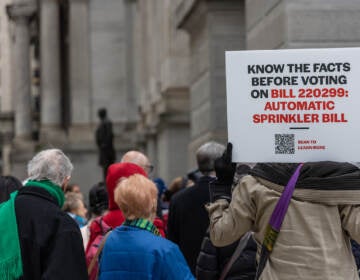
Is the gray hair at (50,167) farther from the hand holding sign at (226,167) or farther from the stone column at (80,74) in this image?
the stone column at (80,74)

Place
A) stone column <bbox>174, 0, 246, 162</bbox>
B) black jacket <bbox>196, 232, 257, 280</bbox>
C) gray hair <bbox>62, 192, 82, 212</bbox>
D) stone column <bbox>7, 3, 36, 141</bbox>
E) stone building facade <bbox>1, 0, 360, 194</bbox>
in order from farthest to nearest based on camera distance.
A: stone column <bbox>7, 3, 36, 141</bbox>
stone column <bbox>174, 0, 246, 162</bbox>
stone building facade <bbox>1, 0, 360, 194</bbox>
gray hair <bbox>62, 192, 82, 212</bbox>
black jacket <bbox>196, 232, 257, 280</bbox>

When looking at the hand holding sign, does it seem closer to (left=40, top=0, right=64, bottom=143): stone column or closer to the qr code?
the qr code

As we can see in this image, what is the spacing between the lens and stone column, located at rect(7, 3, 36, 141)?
5141cm

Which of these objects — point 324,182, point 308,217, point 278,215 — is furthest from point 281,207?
point 324,182

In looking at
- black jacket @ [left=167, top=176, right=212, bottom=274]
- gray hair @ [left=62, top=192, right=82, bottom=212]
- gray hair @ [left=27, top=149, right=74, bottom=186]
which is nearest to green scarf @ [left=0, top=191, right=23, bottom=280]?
gray hair @ [left=27, top=149, right=74, bottom=186]

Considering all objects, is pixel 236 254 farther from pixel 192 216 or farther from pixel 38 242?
pixel 192 216

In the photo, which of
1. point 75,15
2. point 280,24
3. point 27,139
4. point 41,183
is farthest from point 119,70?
point 41,183

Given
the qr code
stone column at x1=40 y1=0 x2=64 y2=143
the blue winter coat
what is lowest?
the blue winter coat

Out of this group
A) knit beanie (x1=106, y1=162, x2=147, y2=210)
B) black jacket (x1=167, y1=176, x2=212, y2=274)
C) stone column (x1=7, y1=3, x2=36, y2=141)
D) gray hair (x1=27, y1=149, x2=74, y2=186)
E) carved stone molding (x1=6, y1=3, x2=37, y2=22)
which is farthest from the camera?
carved stone molding (x1=6, y1=3, x2=37, y2=22)

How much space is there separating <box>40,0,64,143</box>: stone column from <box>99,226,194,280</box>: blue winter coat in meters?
38.4

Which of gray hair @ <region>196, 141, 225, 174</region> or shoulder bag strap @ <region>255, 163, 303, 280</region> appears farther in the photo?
gray hair @ <region>196, 141, 225, 174</region>

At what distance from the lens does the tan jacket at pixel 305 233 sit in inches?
222

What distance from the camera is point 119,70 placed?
139 ft

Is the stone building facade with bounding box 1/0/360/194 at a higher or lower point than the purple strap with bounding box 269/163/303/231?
higher
